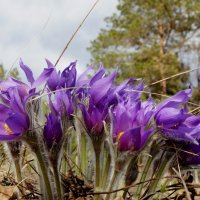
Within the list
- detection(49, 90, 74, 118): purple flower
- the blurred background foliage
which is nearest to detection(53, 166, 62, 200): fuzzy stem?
detection(49, 90, 74, 118): purple flower

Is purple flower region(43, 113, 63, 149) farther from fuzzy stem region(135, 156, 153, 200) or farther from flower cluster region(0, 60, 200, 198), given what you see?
fuzzy stem region(135, 156, 153, 200)

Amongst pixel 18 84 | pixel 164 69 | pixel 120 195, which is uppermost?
pixel 164 69

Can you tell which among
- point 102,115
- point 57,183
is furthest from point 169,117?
point 57,183

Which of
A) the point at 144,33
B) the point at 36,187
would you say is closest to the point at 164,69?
the point at 144,33

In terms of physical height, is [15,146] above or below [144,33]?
below

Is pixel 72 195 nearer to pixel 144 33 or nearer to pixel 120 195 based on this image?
pixel 120 195

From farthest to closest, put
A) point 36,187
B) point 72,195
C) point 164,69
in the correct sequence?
point 164,69 < point 36,187 < point 72,195
